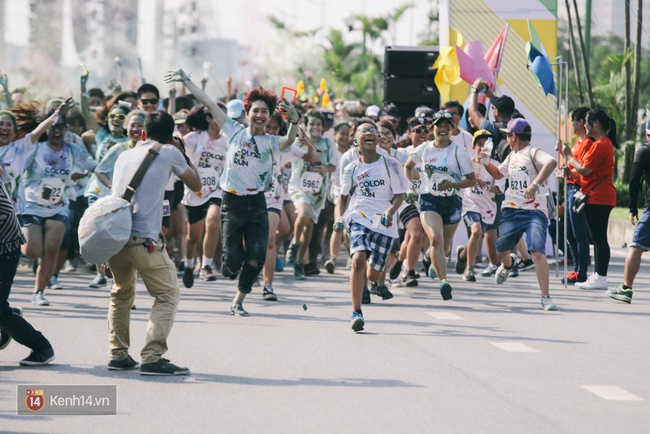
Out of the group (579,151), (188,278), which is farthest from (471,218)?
(188,278)

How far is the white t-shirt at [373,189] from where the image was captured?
1115 centimetres

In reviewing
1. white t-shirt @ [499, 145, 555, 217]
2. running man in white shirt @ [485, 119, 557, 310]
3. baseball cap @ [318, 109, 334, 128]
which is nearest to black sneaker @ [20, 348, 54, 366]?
running man in white shirt @ [485, 119, 557, 310]

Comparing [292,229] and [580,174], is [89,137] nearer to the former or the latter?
[292,229]

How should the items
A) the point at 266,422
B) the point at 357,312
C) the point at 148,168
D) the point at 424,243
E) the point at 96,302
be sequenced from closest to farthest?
the point at 266,422 < the point at 148,168 < the point at 357,312 < the point at 96,302 < the point at 424,243

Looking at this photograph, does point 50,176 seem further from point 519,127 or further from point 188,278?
point 519,127

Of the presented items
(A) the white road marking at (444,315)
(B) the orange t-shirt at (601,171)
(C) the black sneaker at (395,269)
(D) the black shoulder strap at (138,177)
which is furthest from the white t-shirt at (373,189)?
(B) the orange t-shirt at (601,171)

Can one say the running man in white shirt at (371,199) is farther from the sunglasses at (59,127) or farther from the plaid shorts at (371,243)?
the sunglasses at (59,127)

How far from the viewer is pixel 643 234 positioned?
12625 mm

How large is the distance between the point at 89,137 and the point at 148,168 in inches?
300

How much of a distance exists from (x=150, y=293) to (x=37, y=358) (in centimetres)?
99

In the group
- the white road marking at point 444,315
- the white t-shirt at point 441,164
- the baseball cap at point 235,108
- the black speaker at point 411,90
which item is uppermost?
the black speaker at point 411,90

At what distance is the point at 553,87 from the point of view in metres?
15.4

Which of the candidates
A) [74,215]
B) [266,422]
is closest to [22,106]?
[74,215]

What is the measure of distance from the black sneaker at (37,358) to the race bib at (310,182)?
7501mm
